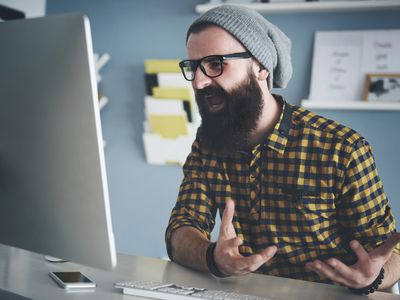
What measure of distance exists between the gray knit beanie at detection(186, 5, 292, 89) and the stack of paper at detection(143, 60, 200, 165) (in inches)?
43.7

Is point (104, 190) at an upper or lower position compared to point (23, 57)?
lower

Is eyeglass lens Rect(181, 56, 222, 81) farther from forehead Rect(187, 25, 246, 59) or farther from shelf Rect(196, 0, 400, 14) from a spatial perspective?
shelf Rect(196, 0, 400, 14)

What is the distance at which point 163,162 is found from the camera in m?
2.77

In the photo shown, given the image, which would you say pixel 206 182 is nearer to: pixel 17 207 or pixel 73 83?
pixel 17 207

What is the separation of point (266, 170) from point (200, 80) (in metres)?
0.32

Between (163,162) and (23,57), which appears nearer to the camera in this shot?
(23,57)

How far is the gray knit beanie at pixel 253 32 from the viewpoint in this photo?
146 centimetres

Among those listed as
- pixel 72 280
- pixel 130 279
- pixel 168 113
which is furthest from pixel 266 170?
pixel 168 113

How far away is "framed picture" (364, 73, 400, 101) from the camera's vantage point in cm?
231

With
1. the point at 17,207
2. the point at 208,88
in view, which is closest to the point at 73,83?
the point at 17,207

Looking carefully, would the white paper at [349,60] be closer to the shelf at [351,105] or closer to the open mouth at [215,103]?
the shelf at [351,105]

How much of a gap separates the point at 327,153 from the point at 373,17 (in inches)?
49.2

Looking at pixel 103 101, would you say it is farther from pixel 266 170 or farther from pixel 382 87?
pixel 266 170

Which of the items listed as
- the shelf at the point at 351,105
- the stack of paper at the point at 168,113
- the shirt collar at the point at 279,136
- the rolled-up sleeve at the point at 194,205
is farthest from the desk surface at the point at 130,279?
the stack of paper at the point at 168,113
